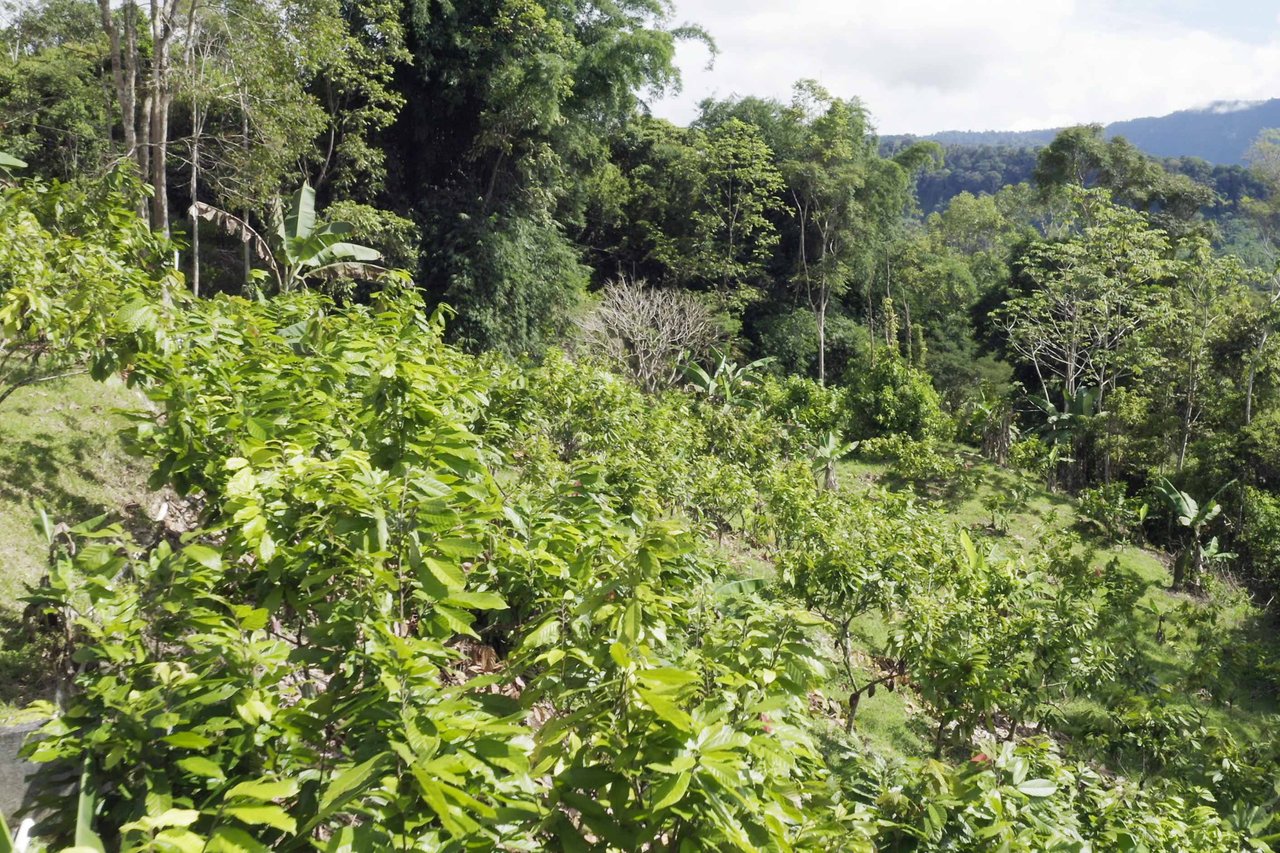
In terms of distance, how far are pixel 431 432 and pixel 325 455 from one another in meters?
0.60

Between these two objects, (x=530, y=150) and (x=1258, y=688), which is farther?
(x=530, y=150)

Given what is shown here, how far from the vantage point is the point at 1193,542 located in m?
12.2

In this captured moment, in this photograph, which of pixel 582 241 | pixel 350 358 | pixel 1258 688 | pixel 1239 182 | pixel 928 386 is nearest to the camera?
pixel 350 358

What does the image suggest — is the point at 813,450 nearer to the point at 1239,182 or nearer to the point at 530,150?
the point at 530,150

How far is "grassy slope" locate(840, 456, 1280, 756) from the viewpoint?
6922 mm

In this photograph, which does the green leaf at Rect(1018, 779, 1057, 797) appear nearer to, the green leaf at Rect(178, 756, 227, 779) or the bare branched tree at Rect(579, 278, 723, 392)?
the green leaf at Rect(178, 756, 227, 779)

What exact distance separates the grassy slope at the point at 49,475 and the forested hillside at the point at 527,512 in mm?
36

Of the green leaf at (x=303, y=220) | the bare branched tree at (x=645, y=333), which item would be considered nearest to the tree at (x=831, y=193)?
the bare branched tree at (x=645, y=333)

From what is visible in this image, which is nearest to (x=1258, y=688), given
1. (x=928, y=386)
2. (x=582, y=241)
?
(x=928, y=386)

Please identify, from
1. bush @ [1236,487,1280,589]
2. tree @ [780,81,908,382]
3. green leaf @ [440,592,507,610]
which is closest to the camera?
green leaf @ [440,592,507,610]

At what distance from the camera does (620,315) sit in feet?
56.3

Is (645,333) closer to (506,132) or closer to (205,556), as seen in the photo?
(506,132)

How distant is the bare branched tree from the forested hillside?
0.12 metres

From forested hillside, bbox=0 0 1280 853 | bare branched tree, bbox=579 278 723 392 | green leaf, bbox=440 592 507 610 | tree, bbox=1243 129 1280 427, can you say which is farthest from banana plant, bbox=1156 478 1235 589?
green leaf, bbox=440 592 507 610
